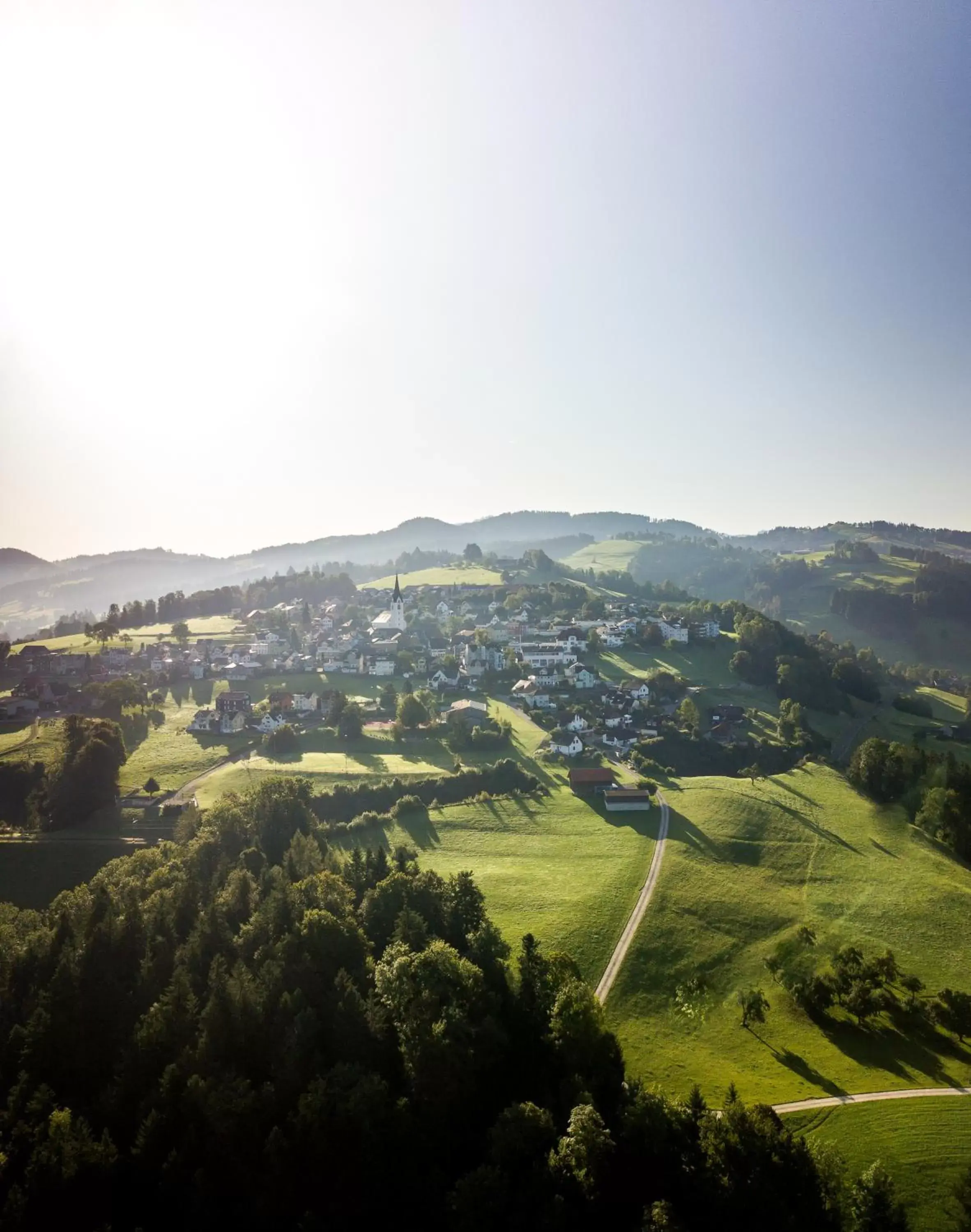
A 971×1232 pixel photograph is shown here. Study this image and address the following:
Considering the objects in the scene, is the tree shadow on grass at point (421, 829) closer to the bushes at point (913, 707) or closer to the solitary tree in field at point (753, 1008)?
the solitary tree in field at point (753, 1008)

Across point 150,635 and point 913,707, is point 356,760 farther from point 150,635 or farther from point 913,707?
point 150,635

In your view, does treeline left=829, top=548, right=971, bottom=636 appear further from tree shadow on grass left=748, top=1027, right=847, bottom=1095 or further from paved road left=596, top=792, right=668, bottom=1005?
tree shadow on grass left=748, top=1027, right=847, bottom=1095

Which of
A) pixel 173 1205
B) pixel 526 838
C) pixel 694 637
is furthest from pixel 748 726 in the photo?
pixel 173 1205

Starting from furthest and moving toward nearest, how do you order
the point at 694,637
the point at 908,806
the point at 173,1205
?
the point at 694,637 < the point at 908,806 < the point at 173,1205

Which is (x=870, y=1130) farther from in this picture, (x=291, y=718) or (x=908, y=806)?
(x=291, y=718)

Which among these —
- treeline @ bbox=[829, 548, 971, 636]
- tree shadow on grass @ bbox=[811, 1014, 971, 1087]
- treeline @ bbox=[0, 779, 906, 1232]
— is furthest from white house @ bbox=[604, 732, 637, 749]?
treeline @ bbox=[829, 548, 971, 636]

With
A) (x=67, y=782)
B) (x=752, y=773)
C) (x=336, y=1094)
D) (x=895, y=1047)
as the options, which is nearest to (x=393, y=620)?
(x=752, y=773)
